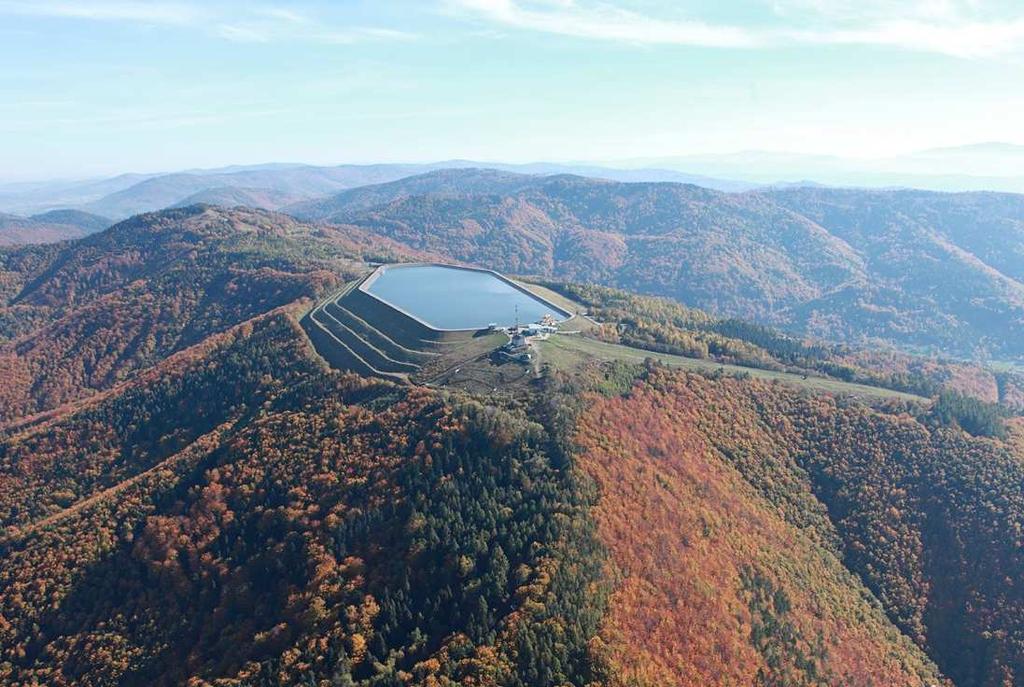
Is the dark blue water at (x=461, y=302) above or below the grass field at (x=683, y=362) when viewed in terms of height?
above

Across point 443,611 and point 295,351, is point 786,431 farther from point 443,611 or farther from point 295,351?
point 295,351

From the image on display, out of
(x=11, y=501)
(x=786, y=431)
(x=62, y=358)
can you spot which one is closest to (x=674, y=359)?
(x=786, y=431)

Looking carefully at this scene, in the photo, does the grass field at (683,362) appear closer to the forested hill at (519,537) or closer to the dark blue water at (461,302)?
the forested hill at (519,537)

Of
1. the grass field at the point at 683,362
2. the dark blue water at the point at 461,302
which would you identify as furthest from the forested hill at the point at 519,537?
the dark blue water at the point at 461,302

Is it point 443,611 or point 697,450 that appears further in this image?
point 697,450

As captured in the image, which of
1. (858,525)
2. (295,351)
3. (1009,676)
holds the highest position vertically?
(295,351)

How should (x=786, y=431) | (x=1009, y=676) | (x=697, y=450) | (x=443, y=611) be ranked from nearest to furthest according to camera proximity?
(x=443, y=611) → (x=1009, y=676) → (x=697, y=450) → (x=786, y=431)
